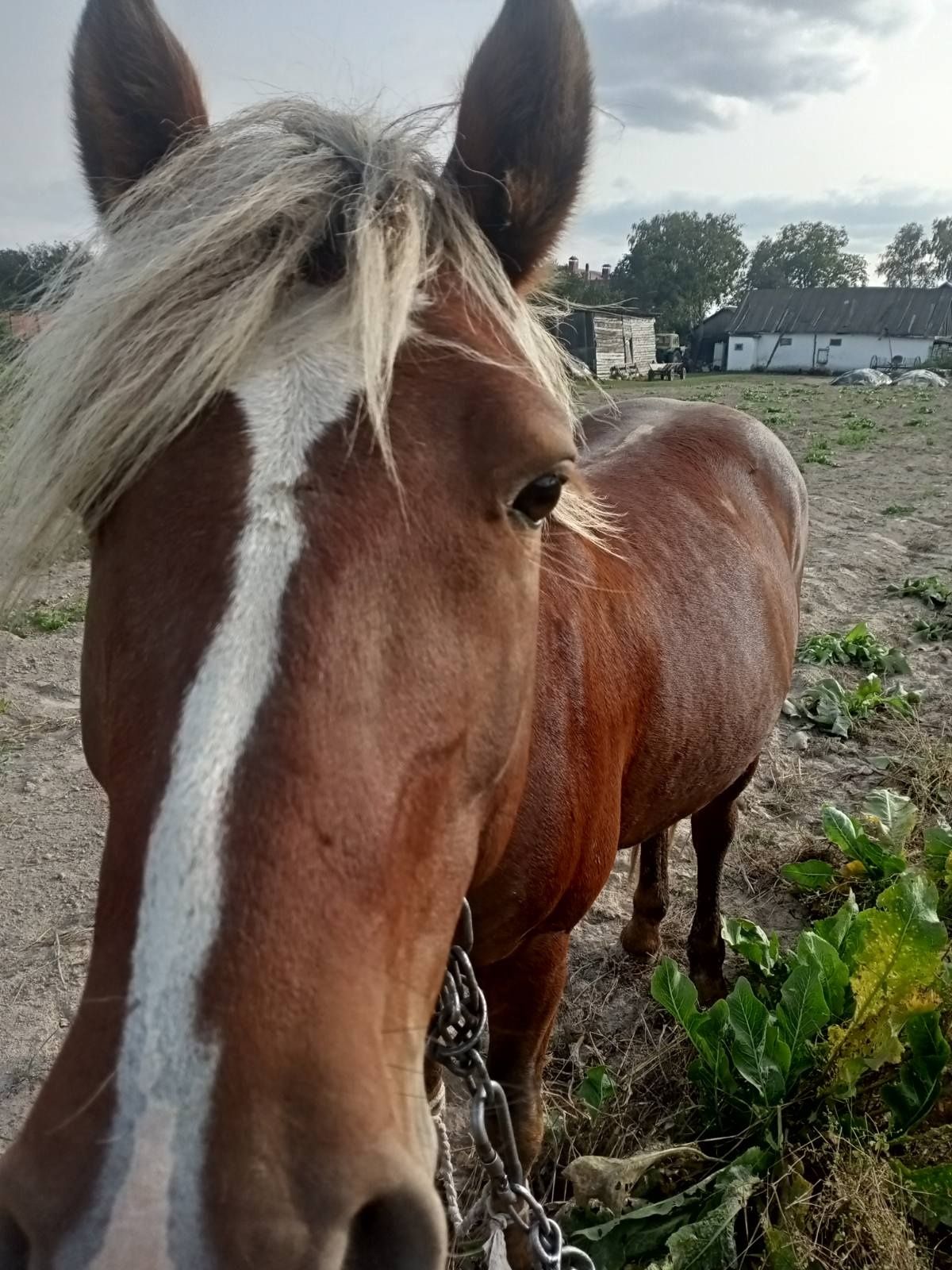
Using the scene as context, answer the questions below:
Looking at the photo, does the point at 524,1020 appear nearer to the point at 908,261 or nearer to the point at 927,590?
the point at 927,590

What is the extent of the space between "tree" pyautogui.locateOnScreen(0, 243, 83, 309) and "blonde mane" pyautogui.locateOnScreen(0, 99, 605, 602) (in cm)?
Answer: 20

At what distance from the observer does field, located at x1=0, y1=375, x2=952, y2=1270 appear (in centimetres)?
286

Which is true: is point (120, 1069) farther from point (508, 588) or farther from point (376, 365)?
point (376, 365)

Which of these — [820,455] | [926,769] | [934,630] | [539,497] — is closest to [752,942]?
[926,769]

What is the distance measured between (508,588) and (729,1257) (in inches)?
79.2

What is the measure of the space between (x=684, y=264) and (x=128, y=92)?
256 feet

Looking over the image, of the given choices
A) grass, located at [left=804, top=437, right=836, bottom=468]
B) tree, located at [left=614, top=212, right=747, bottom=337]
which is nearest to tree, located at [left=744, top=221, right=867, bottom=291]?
tree, located at [left=614, top=212, right=747, bottom=337]

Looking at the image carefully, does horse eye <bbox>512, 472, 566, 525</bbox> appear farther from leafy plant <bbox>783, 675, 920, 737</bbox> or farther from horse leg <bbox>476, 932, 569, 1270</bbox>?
leafy plant <bbox>783, 675, 920, 737</bbox>

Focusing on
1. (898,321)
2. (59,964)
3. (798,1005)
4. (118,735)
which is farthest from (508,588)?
(898,321)

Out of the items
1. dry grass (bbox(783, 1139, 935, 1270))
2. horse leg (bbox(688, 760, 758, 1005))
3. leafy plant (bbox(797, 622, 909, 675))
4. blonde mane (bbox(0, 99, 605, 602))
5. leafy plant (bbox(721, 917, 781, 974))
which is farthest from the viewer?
leafy plant (bbox(797, 622, 909, 675))

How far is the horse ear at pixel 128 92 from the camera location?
5.54ft

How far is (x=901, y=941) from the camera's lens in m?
2.61

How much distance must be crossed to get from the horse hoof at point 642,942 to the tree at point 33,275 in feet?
10.4

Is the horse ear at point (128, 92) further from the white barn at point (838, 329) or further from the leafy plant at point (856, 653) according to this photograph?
the white barn at point (838, 329)
